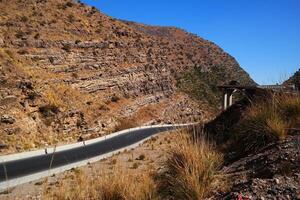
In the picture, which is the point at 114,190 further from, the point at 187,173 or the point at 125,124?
the point at 125,124

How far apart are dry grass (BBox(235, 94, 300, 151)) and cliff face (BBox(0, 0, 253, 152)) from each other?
14.8 meters

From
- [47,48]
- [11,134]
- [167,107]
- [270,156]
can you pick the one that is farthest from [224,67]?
[270,156]

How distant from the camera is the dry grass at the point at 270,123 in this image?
8.64m

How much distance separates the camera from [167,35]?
140 m

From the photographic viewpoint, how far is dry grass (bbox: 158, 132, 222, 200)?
5.97 m

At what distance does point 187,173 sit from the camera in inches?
238

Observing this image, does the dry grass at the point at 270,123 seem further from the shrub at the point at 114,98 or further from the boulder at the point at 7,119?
the shrub at the point at 114,98

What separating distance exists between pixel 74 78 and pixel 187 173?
134ft

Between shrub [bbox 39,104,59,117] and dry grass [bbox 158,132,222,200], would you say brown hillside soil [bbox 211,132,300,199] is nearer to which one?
dry grass [bbox 158,132,222,200]

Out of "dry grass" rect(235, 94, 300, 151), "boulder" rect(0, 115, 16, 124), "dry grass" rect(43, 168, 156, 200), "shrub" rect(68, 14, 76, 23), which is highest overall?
"shrub" rect(68, 14, 76, 23)

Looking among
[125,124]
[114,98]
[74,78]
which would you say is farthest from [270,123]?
[114,98]

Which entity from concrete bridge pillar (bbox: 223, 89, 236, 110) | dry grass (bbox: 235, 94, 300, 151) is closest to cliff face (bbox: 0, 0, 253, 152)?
concrete bridge pillar (bbox: 223, 89, 236, 110)

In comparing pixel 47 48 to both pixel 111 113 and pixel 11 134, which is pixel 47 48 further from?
pixel 11 134

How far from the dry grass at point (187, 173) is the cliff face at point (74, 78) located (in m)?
17.5
